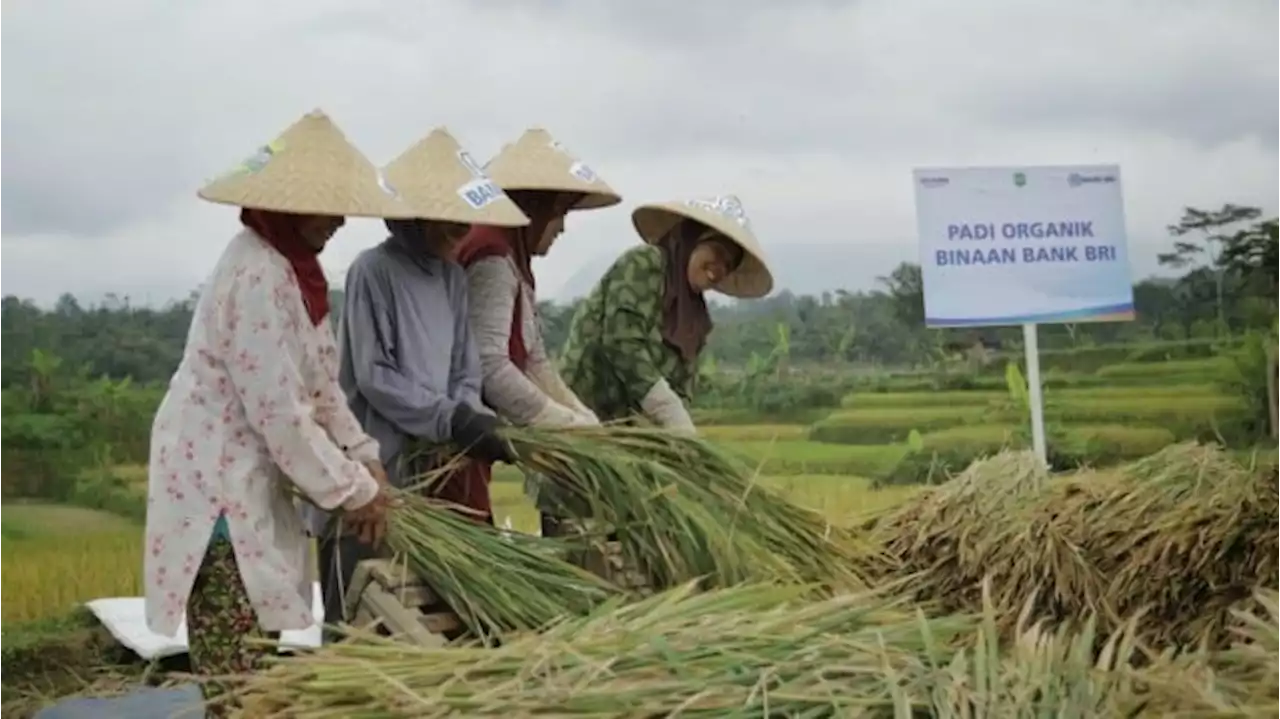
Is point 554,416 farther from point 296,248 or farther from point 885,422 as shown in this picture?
point 885,422

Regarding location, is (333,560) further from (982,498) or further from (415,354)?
(982,498)

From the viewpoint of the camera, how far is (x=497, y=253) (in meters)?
2.98

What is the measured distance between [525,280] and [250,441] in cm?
86

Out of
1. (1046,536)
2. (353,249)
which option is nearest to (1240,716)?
(1046,536)

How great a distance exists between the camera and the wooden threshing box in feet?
7.30

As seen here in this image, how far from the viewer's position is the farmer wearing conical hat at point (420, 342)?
8.71ft

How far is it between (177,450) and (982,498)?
1.65 m

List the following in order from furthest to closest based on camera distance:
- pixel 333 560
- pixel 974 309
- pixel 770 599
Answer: pixel 974 309 < pixel 333 560 < pixel 770 599

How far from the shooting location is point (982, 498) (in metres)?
3.16

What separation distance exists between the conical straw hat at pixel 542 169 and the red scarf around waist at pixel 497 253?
0.62 feet

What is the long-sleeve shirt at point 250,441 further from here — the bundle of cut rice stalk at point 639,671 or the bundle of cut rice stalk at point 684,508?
the bundle of cut rice stalk at point 639,671

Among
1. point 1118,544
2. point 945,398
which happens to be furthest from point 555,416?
point 945,398

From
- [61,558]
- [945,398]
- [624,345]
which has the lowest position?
[61,558]

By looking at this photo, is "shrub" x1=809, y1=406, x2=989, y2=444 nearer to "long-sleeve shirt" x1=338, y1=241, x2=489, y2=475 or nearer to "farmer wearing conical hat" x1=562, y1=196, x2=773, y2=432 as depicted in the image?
"farmer wearing conical hat" x1=562, y1=196, x2=773, y2=432
